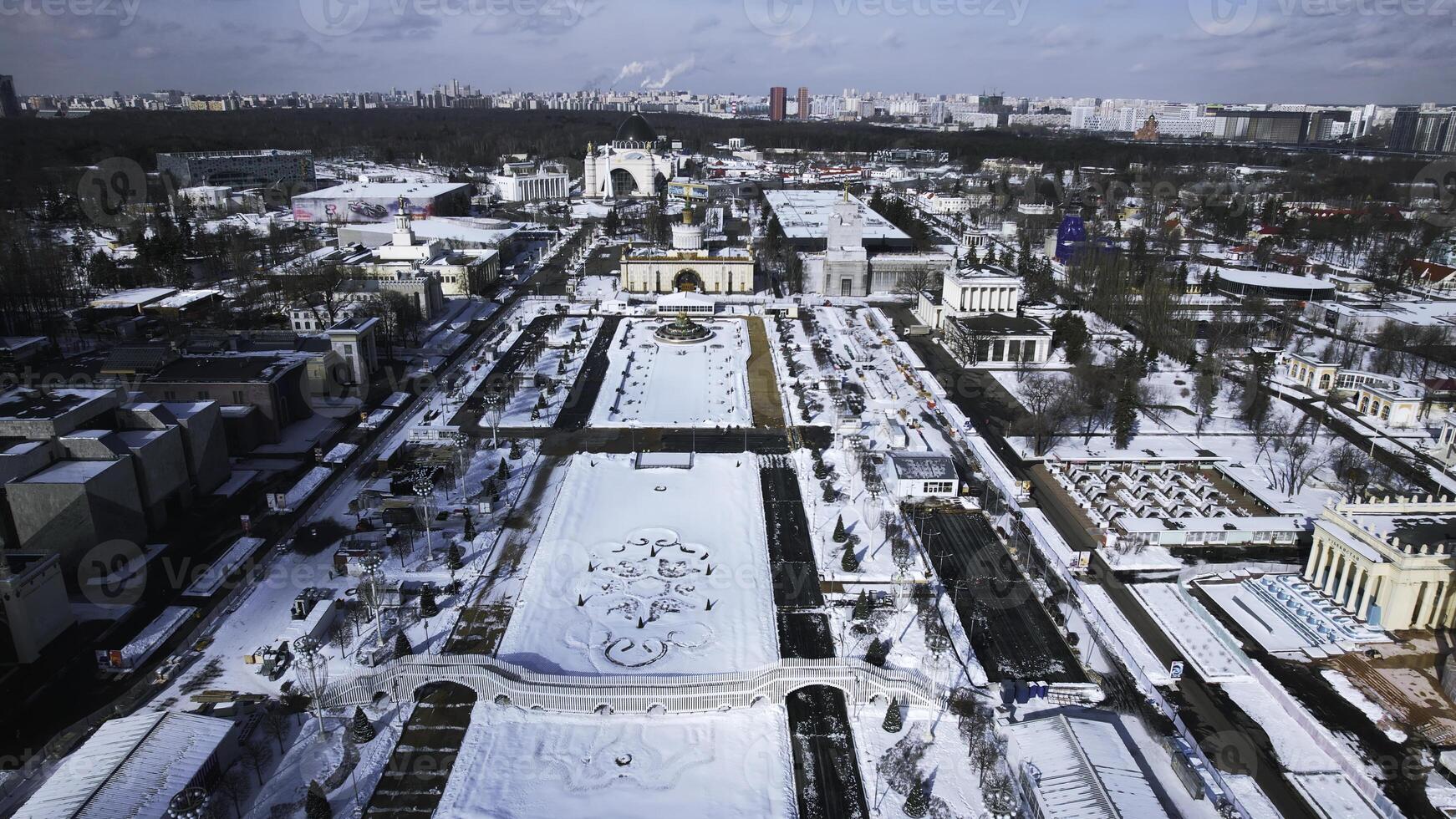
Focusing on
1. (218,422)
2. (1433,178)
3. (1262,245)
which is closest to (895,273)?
(1262,245)

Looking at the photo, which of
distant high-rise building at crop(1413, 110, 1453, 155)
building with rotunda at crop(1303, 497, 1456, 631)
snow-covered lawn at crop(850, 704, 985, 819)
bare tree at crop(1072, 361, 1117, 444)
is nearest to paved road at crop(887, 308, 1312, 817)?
snow-covered lawn at crop(850, 704, 985, 819)

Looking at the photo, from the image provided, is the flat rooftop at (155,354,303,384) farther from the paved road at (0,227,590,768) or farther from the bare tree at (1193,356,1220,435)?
the bare tree at (1193,356,1220,435)

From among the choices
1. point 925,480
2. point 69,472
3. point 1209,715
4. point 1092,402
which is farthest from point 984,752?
point 69,472

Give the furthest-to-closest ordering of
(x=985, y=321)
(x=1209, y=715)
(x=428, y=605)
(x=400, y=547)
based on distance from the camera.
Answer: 1. (x=985, y=321)
2. (x=400, y=547)
3. (x=428, y=605)
4. (x=1209, y=715)

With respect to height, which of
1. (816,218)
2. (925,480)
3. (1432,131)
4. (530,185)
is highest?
(1432,131)

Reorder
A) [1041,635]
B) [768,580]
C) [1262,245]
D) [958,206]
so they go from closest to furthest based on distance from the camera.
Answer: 1. [1041,635]
2. [768,580]
3. [1262,245]
4. [958,206]

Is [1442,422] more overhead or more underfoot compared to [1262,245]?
more underfoot

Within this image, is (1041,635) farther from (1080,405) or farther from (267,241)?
(267,241)

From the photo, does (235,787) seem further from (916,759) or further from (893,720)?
(916,759)

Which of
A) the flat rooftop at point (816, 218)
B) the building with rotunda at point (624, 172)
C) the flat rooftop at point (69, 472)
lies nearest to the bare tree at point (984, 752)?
the flat rooftop at point (69, 472)
